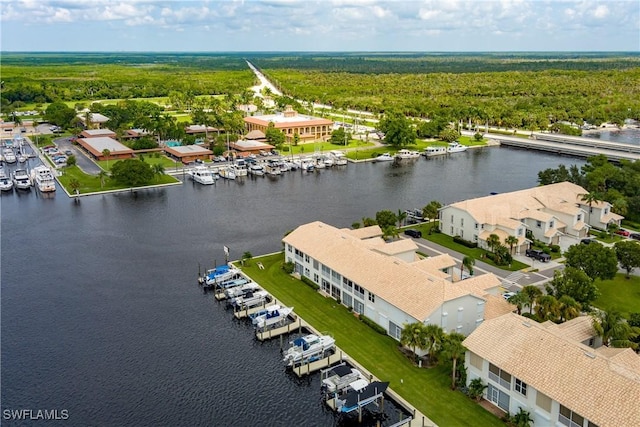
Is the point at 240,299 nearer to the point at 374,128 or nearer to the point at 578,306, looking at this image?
the point at 578,306

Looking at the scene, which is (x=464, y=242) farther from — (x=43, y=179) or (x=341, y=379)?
(x=43, y=179)

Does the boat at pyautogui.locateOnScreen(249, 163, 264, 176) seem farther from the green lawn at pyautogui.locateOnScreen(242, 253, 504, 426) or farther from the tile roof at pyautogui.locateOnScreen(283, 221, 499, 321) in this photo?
the green lawn at pyautogui.locateOnScreen(242, 253, 504, 426)

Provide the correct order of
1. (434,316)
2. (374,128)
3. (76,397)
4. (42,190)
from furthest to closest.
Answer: (374,128) → (42,190) → (434,316) → (76,397)

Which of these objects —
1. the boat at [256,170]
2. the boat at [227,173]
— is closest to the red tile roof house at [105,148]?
the boat at [227,173]

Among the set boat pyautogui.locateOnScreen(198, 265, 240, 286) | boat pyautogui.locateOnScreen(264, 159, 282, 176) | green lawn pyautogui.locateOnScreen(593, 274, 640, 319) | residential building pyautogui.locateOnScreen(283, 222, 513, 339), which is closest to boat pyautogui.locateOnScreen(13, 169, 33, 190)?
boat pyautogui.locateOnScreen(264, 159, 282, 176)

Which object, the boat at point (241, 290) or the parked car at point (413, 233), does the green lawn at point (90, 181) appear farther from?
the boat at point (241, 290)

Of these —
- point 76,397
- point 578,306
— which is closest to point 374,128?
point 578,306

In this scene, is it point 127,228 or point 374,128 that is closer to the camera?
point 127,228
